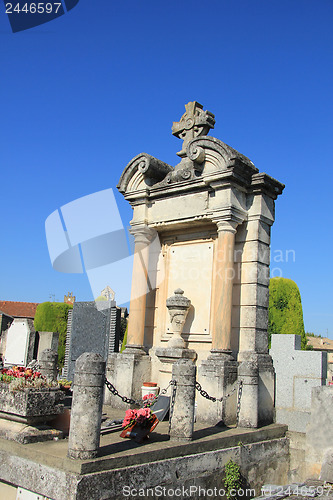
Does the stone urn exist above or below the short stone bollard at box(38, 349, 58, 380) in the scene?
above

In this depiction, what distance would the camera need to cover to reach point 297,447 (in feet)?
23.7

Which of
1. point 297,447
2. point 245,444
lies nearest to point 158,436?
point 245,444

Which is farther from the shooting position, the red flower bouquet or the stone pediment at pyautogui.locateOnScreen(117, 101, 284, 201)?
the stone pediment at pyautogui.locateOnScreen(117, 101, 284, 201)

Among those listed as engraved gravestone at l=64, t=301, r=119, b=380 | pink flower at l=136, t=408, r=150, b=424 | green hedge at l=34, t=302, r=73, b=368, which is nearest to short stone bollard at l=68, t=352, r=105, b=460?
pink flower at l=136, t=408, r=150, b=424

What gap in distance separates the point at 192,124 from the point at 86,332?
6.29 meters

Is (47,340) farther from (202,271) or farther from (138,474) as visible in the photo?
(138,474)

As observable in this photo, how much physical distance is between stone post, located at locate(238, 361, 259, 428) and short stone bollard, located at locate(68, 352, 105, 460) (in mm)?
2999

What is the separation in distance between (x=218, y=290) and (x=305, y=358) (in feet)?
6.15

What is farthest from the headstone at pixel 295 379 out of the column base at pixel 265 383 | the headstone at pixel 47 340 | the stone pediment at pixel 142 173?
the headstone at pixel 47 340

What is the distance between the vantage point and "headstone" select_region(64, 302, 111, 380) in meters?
11.8

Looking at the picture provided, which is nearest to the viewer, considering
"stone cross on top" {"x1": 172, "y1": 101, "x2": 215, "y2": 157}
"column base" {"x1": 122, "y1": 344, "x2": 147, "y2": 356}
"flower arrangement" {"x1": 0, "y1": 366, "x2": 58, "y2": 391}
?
"flower arrangement" {"x1": 0, "y1": 366, "x2": 58, "y2": 391}

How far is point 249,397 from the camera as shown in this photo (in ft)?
22.8

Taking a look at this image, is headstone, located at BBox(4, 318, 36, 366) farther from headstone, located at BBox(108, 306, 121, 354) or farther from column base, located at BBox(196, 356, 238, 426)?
column base, located at BBox(196, 356, 238, 426)

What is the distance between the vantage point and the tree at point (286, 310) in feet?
60.5
